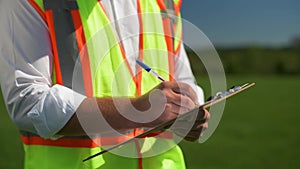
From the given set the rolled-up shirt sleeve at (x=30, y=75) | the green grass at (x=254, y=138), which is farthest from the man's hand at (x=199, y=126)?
the green grass at (x=254, y=138)

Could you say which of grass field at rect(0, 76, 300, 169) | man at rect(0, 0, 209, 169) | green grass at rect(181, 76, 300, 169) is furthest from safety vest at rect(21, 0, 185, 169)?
green grass at rect(181, 76, 300, 169)

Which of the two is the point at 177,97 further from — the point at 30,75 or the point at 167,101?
the point at 30,75

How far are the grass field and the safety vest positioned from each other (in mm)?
2689

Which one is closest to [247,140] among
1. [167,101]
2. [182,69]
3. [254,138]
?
[254,138]

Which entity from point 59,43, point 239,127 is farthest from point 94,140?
point 239,127

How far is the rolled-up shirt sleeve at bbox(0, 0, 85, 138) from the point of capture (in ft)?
3.57

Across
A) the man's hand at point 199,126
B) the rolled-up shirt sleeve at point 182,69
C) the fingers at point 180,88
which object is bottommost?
the man's hand at point 199,126

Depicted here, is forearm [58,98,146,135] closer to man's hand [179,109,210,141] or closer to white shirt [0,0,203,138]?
white shirt [0,0,203,138]

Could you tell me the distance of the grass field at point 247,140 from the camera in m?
5.20

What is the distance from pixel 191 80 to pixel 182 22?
147 mm

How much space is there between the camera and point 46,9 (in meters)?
1.13

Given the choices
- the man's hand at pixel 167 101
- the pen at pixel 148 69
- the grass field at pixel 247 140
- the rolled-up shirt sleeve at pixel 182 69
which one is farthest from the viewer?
the grass field at pixel 247 140

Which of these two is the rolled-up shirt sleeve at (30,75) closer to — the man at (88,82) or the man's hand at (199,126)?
the man at (88,82)

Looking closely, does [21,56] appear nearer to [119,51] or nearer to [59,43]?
[59,43]
